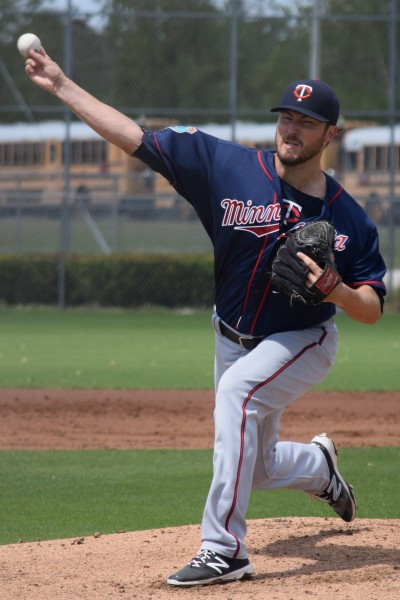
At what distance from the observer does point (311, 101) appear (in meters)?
4.34

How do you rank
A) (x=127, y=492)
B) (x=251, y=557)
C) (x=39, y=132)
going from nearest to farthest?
(x=251, y=557)
(x=127, y=492)
(x=39, y=132)

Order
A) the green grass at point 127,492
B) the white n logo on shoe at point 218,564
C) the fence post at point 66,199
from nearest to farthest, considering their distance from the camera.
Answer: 1. the white n logo on shoe at point 218,564
2. the green grass at point 127,492
3. the fence post at point 66,199

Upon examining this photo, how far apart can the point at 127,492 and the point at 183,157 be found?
2.65 metres

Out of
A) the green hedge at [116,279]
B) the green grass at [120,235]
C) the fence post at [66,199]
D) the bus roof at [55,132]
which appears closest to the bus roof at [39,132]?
the bus roof at [55,132]

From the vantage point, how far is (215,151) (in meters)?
4.48

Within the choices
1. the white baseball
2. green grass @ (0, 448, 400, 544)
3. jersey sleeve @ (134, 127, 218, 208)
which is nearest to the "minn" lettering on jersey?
jersey sleeve @ (134, 127, 218, 208)

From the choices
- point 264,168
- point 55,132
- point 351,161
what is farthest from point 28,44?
point 351,161

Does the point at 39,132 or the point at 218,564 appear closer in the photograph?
the point at 218,564

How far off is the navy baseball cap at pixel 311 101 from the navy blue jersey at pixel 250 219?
293mm

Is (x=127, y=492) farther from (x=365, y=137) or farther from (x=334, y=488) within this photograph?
(x=365, y=137)

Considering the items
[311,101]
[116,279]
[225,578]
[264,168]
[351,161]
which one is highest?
[311,101]

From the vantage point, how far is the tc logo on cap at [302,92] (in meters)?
4.34

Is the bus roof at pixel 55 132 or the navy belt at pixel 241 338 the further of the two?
the bus roof at pixel 55 132

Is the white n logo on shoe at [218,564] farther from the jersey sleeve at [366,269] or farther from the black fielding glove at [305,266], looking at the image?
the jersey sleeve at [366,269]
